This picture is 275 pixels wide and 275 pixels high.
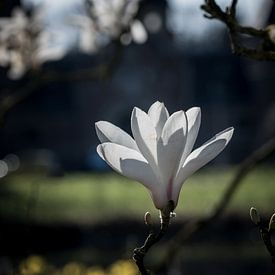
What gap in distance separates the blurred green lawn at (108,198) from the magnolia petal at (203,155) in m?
7.46

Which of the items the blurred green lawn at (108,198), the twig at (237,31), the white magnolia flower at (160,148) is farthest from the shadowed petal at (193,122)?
the blurred green lawn at (108,198)

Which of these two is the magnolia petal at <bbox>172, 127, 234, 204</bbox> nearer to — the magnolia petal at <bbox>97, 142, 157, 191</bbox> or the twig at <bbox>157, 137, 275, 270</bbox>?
the magnolia petal at <bbox>97, 142, 157, 191</bbox>

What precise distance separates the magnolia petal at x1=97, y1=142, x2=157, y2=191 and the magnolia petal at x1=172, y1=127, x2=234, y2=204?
48mm

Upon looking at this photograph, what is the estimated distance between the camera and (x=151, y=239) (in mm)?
1166

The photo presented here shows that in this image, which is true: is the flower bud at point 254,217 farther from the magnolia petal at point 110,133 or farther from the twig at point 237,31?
the twig at point 237,31

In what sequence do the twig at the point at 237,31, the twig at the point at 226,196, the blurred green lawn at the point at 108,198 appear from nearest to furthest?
the twig at the point at 237,31, the twig at the point at 226,196, the blurred green lawn at the point at 108,198

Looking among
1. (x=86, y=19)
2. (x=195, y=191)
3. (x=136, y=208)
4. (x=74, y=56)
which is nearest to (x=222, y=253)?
(x=136, y=208)

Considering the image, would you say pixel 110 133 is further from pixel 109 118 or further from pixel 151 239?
pixel 109 118

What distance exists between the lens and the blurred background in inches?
95.3


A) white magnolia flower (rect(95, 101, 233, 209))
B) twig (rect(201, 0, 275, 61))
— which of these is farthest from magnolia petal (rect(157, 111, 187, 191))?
twig (rect(201, 0, 275, 61))

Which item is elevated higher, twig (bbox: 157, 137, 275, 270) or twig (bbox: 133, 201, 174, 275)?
twig (bbox: 133, 201, 174, 275)

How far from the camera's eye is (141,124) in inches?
45.8

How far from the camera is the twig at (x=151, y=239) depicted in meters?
1.13

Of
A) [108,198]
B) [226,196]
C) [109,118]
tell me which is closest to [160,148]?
[226,196]
